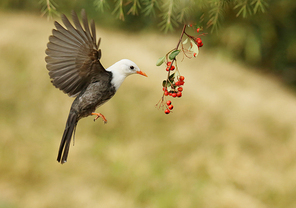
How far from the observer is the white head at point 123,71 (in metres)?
0.73

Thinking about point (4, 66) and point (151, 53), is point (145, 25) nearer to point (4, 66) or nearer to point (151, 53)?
point (151, 53)

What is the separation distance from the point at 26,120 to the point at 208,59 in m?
2.38

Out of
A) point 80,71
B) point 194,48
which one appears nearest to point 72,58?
point 80,71

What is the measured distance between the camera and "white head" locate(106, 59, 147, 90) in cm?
73

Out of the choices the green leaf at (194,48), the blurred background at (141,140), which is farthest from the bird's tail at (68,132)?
the blurred background at (141,140)

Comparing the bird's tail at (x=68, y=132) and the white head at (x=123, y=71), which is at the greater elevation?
the white head at (x=123, y=71)

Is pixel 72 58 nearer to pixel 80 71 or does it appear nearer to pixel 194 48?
pixel 80 71

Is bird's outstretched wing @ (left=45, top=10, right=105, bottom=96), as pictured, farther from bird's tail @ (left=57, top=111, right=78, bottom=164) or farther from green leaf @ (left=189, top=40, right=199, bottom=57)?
green leaf @ (left=189, top=40, right=199, bottom=57)

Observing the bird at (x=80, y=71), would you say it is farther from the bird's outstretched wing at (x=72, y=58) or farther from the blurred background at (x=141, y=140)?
the blurred background at (x=141, y=140)

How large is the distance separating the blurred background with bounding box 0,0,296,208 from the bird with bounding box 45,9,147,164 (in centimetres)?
194

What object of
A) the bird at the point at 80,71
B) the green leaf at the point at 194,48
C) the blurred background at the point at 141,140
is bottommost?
the bird at the point at 80,71

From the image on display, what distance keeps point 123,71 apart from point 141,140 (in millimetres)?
2571

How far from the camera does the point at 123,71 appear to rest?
2.44 ft

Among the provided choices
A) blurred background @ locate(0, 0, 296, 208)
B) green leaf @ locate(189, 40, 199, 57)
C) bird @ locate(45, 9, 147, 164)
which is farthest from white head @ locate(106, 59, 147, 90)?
blurred background @ locate(0, 0, 296, 208)
